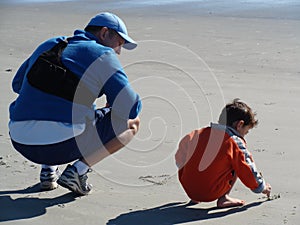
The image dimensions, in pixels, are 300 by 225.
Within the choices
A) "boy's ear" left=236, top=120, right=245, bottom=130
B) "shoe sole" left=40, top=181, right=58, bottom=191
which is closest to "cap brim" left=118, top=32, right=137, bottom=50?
"boy's ear" left=236, top=120, right=245, bottom=130

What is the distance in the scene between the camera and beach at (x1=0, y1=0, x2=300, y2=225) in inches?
193

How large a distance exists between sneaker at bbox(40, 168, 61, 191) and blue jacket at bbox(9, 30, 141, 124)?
0.45 metres

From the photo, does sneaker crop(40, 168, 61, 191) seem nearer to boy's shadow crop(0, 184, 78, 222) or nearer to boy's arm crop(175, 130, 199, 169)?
boy's shadow crop(0, 184, 78, 222)

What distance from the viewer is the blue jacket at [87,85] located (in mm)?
4871

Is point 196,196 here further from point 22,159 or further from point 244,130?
point 22,159

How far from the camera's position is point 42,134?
16.1 feet

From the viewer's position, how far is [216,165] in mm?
4887

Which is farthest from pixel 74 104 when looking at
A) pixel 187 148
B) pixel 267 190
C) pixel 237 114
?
pixel 267 190

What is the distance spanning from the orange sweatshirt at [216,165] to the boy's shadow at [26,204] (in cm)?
79

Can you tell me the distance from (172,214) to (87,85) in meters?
0.95

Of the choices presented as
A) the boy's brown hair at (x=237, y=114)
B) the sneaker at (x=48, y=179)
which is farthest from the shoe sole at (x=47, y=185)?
the boy's brown hair at (x=237, y=114)

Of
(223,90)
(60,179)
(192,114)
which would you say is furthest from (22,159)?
(223,90)

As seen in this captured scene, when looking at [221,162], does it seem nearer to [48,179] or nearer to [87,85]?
[87,85]

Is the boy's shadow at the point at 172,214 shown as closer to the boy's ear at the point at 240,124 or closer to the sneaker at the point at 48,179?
the boy's ear at the point at 240,124
